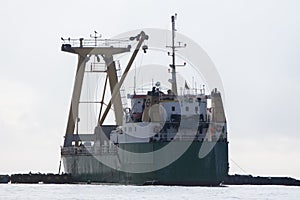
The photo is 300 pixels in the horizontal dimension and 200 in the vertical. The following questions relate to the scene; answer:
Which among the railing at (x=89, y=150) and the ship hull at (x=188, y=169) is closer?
the ship hull at (x=188, y=169)

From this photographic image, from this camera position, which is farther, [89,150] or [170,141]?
[89,150]

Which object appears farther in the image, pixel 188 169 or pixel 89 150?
pixel 89 150

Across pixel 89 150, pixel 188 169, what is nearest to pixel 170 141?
pixel 188 169

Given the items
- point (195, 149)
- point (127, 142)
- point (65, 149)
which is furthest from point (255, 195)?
Result: point (65, 149)

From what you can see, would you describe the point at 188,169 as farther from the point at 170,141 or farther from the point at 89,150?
the point at 89,150

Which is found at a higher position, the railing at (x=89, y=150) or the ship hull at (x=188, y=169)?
the railing at (x=89, y=150)

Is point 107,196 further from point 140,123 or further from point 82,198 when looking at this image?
point 140,123

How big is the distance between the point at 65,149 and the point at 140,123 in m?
25.6

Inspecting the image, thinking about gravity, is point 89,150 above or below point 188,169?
above

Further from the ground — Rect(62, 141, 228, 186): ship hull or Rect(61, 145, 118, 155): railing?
Rect(61, 145, 118, 155): railing

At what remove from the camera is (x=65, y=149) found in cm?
11525

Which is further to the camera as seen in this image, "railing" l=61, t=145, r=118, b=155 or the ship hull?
"railing" l=61, t=145, r=118, b=155

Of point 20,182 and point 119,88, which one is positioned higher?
point 119,88

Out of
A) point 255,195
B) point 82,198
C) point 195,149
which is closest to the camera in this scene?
point 82,198
